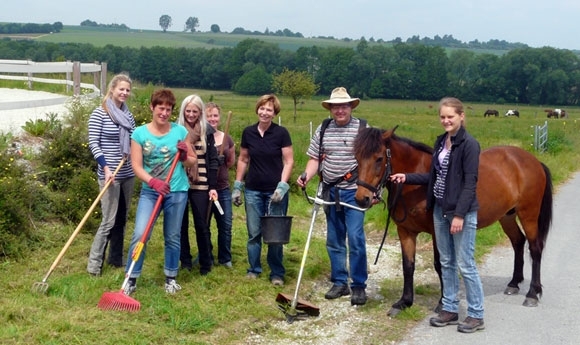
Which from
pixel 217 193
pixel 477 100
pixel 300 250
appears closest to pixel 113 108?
pixel 217 193

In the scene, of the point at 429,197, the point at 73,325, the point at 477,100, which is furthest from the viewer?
the point at 477,100

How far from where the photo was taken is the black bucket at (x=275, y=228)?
6871 millimetres

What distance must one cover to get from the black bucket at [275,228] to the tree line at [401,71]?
72983mm

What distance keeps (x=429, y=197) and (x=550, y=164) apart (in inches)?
527

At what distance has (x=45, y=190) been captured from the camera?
8922 mm

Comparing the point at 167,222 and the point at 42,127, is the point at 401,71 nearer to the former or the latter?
the point at 42,127

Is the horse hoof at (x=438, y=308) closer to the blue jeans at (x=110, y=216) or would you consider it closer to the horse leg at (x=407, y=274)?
the horse leg at (x=407, y=274)

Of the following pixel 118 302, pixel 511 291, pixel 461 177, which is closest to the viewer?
pixel 118 302

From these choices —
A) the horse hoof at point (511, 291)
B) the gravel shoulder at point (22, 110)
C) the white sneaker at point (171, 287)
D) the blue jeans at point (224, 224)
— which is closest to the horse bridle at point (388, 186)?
the horse hoof at point (511, 291)

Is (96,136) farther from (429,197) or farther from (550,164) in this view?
(550,164)

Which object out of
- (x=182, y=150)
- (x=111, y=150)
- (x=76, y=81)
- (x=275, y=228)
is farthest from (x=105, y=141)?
(x=76, y=81)

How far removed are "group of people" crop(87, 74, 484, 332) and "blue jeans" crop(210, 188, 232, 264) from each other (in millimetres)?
11

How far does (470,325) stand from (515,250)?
2.00 m

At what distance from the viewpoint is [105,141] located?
686 centimetres
